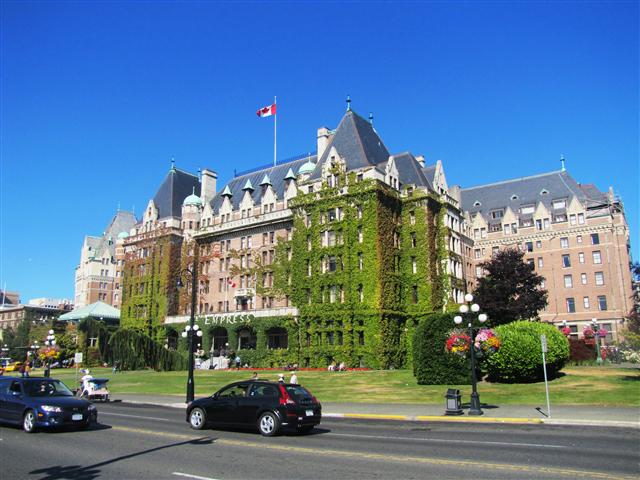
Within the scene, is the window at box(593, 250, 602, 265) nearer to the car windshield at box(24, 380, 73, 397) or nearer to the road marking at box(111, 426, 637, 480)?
the road marking at box(111, 426, 637, 480)

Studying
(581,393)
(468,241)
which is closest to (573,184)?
(468,241)

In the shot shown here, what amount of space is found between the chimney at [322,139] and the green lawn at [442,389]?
111 feet

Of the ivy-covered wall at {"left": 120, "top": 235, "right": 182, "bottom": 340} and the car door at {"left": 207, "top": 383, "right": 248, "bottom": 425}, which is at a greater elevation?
the ivy-covered wall at {"left": 120, "top": 235, "right": 182, "bottom": 340}

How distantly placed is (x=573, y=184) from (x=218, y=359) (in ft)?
203

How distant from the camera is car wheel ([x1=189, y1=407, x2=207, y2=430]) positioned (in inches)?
682

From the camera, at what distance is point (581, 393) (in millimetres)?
26641

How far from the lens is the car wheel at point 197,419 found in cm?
1733

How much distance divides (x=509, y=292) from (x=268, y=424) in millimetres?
43025

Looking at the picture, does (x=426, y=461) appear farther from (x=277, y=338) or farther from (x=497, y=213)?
(x=497, y=213)

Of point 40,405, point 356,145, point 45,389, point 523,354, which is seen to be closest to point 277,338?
point 356,145

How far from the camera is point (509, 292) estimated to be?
177ft

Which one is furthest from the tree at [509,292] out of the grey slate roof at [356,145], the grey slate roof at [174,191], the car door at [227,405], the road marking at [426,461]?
the grey slate roof at [174,191]

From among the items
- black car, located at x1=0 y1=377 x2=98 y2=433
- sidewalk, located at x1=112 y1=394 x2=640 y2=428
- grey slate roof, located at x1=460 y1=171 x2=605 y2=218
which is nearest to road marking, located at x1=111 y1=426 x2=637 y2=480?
black car, located at x1=0 y1=377 x2=98 y2=433

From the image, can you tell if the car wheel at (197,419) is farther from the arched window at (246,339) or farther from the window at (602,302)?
the window at (602,302)
